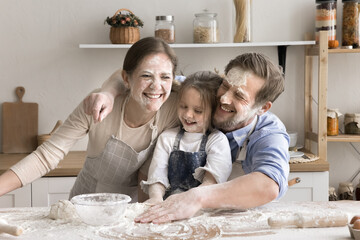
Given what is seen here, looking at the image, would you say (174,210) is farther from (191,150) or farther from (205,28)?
(205,28)

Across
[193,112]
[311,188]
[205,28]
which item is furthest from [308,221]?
[205,28]

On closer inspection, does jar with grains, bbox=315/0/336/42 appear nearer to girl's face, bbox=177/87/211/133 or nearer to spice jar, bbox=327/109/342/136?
spice jar, bbox=327/109/342/136

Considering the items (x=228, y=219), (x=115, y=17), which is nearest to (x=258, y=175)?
(x=228, y=219)

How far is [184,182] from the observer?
6.33ft

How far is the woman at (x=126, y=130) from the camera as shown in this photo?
6.31ft

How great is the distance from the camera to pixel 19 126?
3.27m

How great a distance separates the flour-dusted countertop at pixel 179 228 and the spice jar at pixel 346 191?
64.3 inches

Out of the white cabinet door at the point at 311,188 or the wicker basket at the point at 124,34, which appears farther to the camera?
the wicker basket at the point at 124,34

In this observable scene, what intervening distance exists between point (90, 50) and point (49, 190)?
35.9 inches

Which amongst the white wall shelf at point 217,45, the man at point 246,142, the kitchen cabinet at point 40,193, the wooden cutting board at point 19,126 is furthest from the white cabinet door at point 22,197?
the man at point 246,142

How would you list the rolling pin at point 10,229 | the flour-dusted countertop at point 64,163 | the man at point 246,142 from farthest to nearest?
the flour-dusted countertop at point 64,163, the man at point 246,142, the rolling pin at point 10,229

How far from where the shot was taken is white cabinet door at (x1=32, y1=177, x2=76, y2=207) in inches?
111

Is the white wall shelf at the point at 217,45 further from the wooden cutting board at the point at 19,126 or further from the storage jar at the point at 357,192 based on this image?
the storage jar at the point at 357,192

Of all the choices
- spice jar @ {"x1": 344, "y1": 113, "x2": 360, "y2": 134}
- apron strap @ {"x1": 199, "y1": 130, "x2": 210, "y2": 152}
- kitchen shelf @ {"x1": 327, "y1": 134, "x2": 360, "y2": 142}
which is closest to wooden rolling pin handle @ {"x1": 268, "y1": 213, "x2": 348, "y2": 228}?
apron strap @ {"x1": 199, "y1": 130, "x2": 210, "y2": 152}
